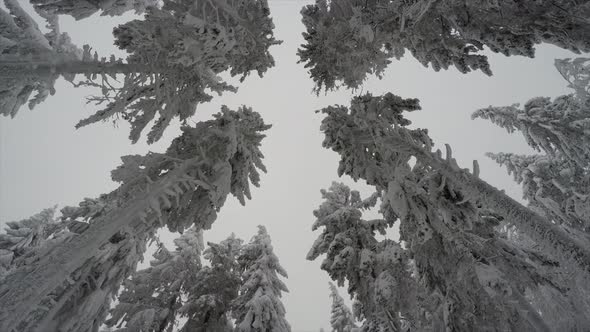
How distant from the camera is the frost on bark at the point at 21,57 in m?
5.94

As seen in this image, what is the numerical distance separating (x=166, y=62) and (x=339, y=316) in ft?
52.4

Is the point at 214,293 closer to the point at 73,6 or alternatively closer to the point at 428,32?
the point at 73,6

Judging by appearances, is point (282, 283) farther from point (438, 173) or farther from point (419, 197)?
point (438, 173)

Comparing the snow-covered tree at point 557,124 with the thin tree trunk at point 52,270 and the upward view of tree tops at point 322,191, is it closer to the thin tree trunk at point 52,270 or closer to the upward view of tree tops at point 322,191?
the upward view of tree tops at point 322,191

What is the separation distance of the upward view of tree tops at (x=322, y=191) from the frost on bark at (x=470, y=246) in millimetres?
36

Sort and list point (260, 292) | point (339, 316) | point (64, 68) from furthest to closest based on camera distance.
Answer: point (339, 316) < point (260, 292) < point (64, 68)

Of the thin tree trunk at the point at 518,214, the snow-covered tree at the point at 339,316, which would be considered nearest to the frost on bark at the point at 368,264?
the thin tree trunk at the point at 518,214

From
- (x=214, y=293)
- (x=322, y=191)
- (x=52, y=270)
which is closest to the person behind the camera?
(x=52, y=270)

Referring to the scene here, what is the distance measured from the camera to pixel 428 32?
8.01 metres

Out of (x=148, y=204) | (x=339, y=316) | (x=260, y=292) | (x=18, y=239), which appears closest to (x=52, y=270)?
(x=148, y=204)

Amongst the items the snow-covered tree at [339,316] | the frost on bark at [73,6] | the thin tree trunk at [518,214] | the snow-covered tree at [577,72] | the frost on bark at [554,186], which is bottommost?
the thin tree trunk at [518,214]

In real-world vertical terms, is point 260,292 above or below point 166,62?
below

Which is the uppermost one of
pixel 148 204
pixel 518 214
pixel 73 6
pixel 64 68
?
pixel 73 6

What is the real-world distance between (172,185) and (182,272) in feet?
24.6
